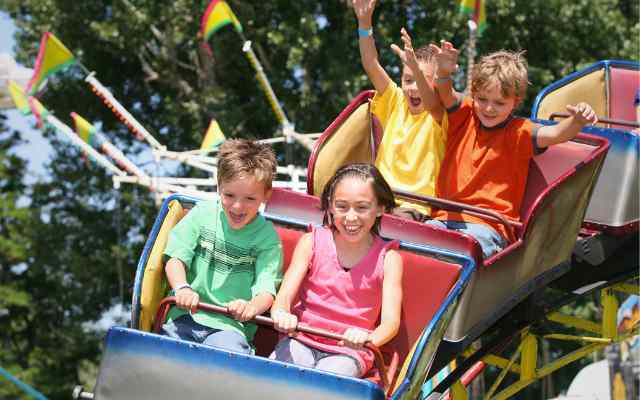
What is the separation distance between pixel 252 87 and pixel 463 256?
45.5 feet

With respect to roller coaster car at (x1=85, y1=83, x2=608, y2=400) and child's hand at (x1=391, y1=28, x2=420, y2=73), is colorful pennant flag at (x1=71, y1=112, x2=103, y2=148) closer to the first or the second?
roller coaster car at (x1=85, y1=83, x2=608, y2=400)

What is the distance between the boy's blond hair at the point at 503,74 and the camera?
4129mm

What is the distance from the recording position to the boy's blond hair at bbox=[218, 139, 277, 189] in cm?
338

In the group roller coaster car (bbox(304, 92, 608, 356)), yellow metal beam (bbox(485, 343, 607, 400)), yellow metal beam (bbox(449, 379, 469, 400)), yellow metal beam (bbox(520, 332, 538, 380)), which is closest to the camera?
roller coaster car (bbox(304, 92, 608, 356))

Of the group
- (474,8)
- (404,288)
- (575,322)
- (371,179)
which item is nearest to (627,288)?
(575,322)

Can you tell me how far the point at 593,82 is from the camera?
6.21 m

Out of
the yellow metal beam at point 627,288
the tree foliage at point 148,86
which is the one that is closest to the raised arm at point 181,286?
the yellow metal beam at point 627,288

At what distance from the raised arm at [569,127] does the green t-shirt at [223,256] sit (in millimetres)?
1445

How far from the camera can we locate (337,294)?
3.35 metres

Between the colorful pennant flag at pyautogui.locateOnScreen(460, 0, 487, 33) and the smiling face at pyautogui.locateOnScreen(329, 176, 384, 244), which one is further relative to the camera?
the colorful pennant flag at pyautogui.locateOnScreen(460, 0, 487, 33)

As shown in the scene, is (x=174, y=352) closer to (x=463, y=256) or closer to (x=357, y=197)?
(x=357, y=197)

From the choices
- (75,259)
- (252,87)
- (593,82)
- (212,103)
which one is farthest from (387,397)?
(75,259)

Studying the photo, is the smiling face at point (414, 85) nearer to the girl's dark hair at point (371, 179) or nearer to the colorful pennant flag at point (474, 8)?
the girl's dark hair at point (371, 179)

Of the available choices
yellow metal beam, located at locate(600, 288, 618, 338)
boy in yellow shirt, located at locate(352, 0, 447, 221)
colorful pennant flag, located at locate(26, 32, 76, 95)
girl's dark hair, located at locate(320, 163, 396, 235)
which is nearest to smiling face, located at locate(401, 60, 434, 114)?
boy in yellow shirt, located at locate(352, 0, 447, 221)
